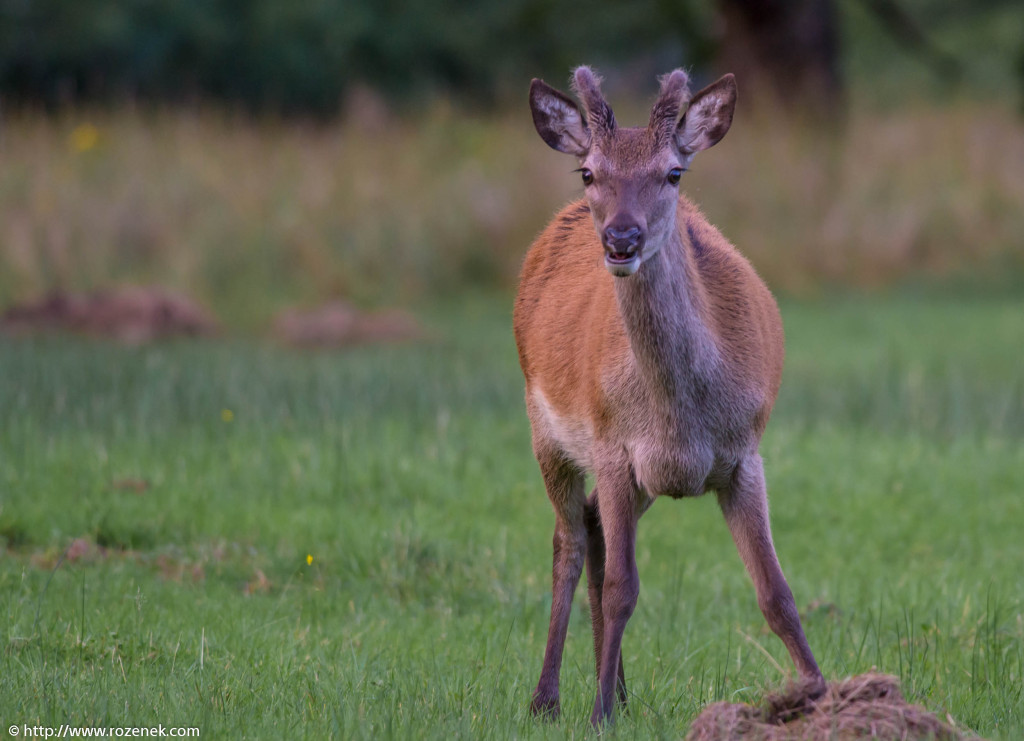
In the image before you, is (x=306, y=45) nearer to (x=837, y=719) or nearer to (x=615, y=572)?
(x=615, y=572)

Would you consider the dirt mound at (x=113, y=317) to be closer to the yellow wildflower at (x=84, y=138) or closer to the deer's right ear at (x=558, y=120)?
the yellow wildflower at (x=84, y=138)

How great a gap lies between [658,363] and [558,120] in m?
0.97

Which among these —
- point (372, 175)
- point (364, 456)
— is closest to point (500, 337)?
point (372, 175)

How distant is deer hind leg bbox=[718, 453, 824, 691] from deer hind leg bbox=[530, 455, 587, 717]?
78 centimetres

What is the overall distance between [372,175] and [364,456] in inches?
433

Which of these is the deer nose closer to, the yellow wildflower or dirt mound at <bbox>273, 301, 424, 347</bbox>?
dirt mound at <bbox>273, 301, 424, 347</bbox>

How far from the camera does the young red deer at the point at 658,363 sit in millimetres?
4754

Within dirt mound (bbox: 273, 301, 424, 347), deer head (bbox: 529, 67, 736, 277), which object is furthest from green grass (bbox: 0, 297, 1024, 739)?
dirt mound (bbox: 273, 301, 424, 347)

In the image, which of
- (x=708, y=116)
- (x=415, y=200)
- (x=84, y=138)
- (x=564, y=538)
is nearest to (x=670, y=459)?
(x=564, y=538)

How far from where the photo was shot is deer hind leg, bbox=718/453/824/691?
4738 mm

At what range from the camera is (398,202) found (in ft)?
58.9

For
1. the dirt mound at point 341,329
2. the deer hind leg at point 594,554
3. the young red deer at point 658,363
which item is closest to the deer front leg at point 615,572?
the young red deer at point 658,363

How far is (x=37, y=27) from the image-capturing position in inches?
1116

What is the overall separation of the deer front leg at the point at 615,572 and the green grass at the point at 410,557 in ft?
0.58
